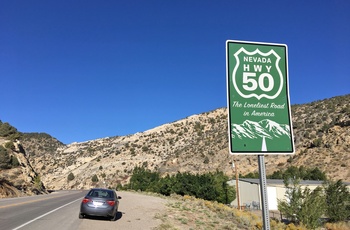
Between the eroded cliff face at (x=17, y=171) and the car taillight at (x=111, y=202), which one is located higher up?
the eroded cliff face at (x=17, y=171)

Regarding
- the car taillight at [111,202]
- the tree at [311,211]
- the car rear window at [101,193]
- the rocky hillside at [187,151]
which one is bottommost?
the tree at [311,211]

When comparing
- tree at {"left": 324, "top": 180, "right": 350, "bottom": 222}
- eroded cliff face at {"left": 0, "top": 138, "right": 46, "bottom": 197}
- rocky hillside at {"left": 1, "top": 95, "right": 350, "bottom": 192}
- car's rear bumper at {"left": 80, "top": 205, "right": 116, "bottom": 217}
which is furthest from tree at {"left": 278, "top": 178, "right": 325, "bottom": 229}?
eroded cliff face at {"left": 0, "top": 138, "right": 46, "bottom": 197}

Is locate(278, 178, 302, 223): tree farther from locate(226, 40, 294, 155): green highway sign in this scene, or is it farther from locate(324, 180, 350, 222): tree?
locate(226, 40, 294, 155): green highway sign

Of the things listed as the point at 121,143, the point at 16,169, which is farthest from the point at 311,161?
the point at 121,143

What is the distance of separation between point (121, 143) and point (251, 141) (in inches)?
4571

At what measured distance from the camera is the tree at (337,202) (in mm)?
31672

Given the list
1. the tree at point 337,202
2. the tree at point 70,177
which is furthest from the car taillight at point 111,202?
the tree at point 70,177

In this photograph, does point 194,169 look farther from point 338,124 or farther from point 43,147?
point 43,147

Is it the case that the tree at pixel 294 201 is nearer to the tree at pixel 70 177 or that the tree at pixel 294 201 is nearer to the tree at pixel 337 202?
the tree at pixel 337 202

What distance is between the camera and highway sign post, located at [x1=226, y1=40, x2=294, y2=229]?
3.36 meters

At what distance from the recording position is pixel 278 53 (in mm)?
3604

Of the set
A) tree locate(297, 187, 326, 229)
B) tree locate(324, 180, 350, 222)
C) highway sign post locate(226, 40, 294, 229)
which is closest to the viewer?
highway sign post locate(226, 40, 294, 229)

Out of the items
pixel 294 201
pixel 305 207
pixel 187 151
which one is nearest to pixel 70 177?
pixel 187 151

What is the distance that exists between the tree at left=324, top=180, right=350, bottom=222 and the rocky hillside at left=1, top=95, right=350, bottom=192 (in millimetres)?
24404
